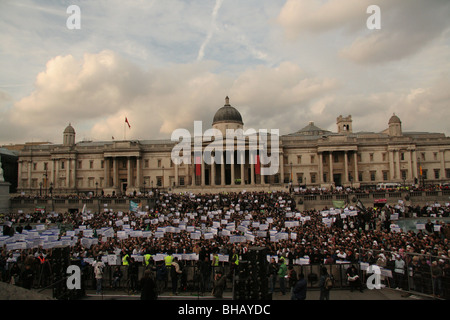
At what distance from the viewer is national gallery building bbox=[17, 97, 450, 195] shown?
77.0 meters

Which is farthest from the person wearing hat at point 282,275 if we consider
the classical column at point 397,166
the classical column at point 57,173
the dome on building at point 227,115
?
the classical column at point 57,173

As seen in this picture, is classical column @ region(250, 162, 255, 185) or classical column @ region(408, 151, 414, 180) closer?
classical column @ region(250, 162, 255, 185)

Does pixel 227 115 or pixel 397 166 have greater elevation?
pixel 227 115

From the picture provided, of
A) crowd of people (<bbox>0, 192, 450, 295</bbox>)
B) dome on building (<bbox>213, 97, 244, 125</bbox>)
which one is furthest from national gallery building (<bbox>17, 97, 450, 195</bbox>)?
crowd of people (<bbox>0, 192, 450, 295</bbox>)

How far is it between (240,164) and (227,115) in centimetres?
1382

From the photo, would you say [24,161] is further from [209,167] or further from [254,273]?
[254,273]

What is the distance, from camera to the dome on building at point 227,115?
83.4 meters

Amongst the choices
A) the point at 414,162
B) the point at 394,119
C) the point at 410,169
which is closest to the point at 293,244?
the point at 410,169

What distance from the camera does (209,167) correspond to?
3041 inches

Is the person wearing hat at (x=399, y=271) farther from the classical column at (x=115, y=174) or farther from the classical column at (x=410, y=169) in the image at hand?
the classical column at (x=115, y=174)

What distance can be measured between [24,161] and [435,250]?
89.1 m

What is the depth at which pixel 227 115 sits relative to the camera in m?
83.7

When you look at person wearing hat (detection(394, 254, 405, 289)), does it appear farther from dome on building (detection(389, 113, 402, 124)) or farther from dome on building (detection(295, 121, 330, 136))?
dome on building (detection(295, 121, 330, 136))

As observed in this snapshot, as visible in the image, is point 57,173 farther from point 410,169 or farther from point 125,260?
point 410,169
